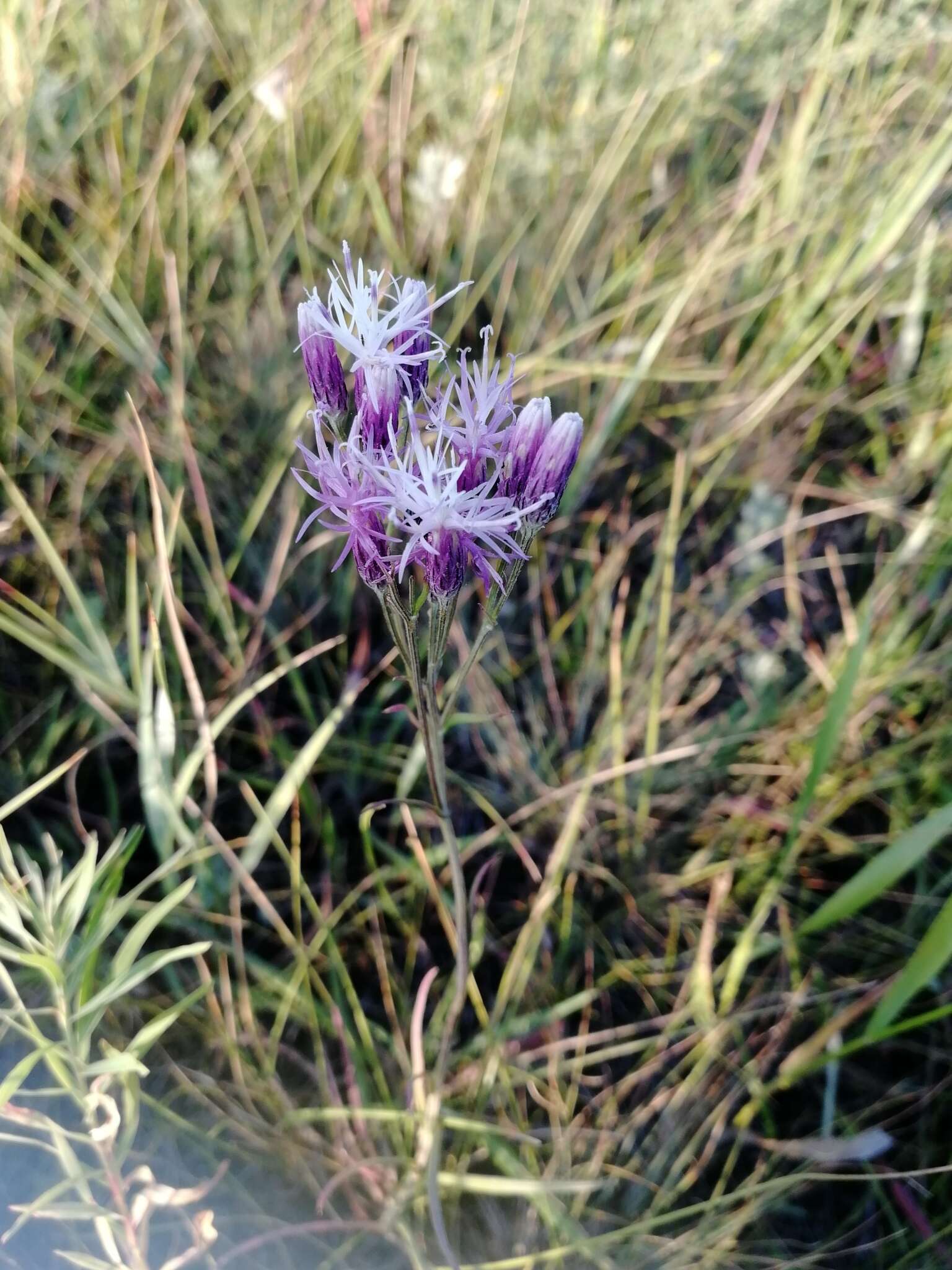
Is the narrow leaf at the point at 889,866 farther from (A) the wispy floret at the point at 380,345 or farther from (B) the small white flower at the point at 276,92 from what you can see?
(B) the small white flower at the point at 276,92

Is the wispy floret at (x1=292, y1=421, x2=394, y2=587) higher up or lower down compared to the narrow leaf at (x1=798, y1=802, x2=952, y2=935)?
higher up

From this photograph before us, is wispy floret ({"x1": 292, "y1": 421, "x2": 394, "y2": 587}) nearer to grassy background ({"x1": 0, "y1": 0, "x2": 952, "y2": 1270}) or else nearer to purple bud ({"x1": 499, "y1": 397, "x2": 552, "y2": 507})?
purple bud ({"x1": 499, "y1": 397, "x2": 552, "y2": 507})

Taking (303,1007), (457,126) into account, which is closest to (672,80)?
(457,126)

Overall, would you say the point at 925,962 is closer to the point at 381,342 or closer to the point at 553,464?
the point at 553,464

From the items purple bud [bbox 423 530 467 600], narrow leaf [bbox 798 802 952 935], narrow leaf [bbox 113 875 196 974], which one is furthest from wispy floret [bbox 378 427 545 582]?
narrow leaf [bbox 798 802 952 935]

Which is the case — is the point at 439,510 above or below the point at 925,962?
above

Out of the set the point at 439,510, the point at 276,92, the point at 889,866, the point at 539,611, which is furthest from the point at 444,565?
the point at 276,92

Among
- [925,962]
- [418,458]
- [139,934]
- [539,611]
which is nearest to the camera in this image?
[418,458]
